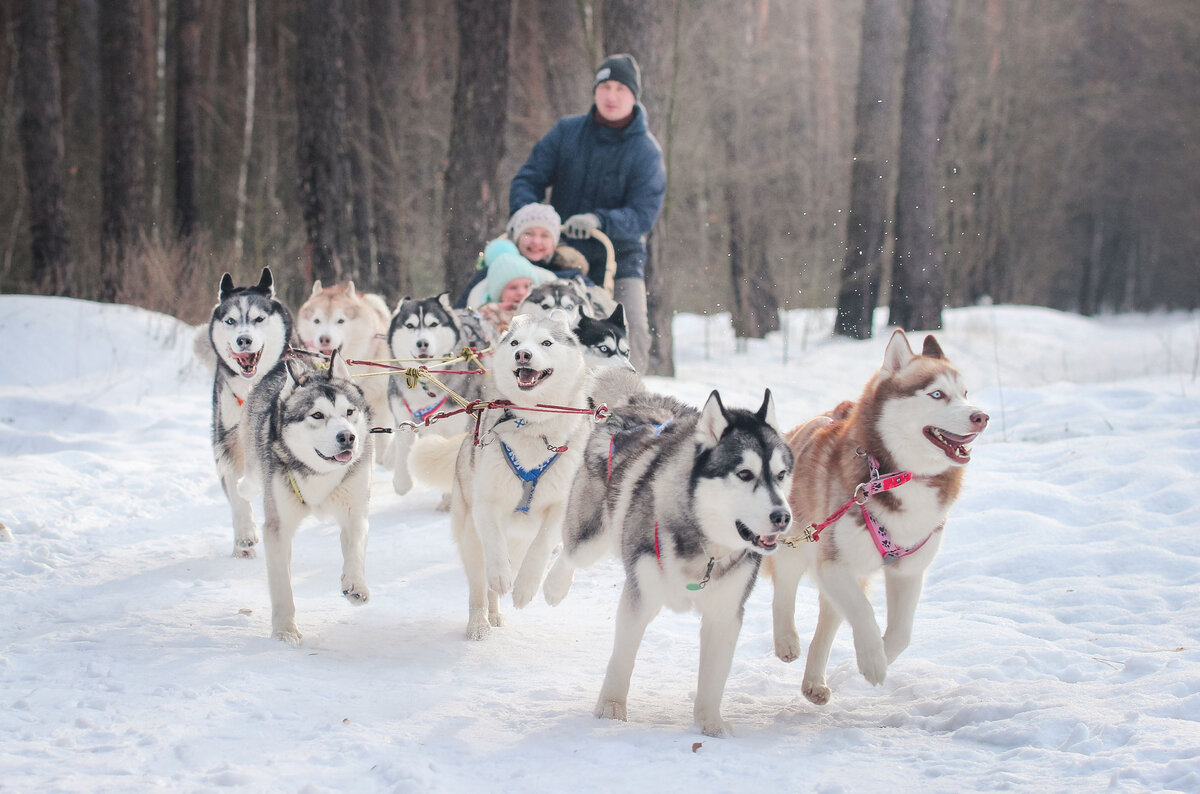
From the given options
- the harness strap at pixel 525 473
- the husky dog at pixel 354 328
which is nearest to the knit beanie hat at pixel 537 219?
the husky dog at pixel 354 328

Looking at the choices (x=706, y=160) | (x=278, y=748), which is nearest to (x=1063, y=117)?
(x=706, y=160)

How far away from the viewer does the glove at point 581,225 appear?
20.1ft

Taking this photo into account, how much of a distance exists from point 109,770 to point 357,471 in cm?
154

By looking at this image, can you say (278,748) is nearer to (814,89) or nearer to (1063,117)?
(814,89)

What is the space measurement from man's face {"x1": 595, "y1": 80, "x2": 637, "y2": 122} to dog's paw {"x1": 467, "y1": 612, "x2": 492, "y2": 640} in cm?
362

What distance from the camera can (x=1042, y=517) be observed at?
16.6ft

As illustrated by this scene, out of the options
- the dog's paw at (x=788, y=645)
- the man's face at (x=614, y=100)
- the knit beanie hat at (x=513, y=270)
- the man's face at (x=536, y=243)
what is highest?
the man's face at (x=614, y=100)

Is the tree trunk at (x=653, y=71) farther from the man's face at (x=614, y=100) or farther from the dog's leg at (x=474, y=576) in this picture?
the dog's leg at (x=474, y=576)

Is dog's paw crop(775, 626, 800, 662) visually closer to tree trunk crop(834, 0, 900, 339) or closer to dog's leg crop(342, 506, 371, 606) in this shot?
dog's leg crop(342, 506, 371, 606)

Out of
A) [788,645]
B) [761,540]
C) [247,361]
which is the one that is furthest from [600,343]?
[761,540]

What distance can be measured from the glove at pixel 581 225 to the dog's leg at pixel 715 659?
365 centimetres

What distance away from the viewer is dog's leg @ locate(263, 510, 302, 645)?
3.64 metres

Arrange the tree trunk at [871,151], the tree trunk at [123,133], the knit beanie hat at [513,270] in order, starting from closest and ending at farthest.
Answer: the knit beanie hat at [513,270] < the tree trunk at [123,133] < the tree trunk at [871,151]

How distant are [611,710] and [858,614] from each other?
783 millimetres
